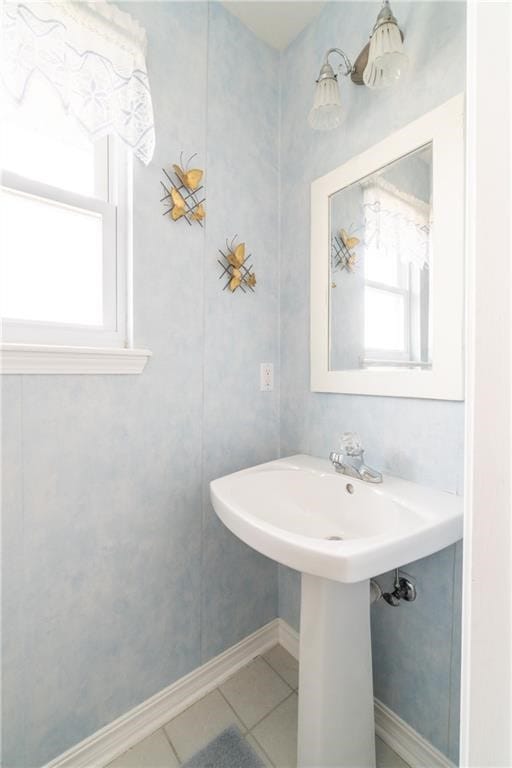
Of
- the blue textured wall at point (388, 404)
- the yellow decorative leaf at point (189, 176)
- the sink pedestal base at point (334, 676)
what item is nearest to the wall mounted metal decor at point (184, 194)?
the yellow decorative leaf at point (189, 176)

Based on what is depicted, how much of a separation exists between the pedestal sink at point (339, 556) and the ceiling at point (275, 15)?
1719 mm

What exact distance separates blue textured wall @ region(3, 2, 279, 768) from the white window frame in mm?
48

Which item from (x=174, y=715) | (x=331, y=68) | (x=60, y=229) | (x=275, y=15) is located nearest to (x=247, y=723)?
(x=174, y=715)

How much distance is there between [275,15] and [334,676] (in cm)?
222

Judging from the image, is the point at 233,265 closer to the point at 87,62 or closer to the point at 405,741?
the point at 87,62

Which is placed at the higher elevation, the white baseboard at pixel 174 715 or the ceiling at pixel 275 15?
the ceiling at pixel 275 15

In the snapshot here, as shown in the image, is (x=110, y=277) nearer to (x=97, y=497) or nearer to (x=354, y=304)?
(x=97, y=497)

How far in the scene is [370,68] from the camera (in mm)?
975

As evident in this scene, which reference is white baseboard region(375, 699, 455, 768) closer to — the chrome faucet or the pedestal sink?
the pedestal sink

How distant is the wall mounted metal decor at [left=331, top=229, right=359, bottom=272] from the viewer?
3.91ft

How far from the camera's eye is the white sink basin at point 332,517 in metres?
0.63

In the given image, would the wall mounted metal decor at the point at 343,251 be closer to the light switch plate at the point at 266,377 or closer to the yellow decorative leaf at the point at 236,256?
the yellow decorative leaf at the point at 236,256

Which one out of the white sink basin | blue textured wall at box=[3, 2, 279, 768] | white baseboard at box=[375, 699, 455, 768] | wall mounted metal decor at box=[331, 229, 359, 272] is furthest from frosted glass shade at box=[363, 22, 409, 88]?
white baseboard at box=[375, 699, 455, 768]

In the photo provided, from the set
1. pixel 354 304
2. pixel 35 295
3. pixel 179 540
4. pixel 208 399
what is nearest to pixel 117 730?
pixel 179 540
